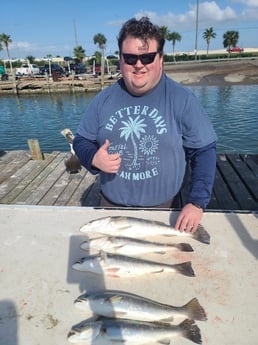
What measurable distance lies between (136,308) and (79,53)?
199 feet

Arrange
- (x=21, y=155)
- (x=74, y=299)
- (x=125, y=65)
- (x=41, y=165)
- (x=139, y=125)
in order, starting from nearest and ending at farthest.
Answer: (x=74, y=299)
(x=125, y=65)
(x=139, y=125)
(x=41, y=165)
(x=21, y=155)

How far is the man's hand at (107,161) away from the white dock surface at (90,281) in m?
0.45

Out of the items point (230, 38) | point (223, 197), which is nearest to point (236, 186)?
point (223, 197)

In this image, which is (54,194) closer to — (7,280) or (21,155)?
(21,155)

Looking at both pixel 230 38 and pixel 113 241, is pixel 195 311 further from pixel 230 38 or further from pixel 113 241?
pixel 230 38

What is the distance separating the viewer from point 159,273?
1681mm

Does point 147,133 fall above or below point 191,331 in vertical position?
above

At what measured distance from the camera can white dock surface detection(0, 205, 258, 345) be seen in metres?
1.36

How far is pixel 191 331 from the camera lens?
1.33 meters

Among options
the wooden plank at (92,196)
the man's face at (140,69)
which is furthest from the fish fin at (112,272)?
the wooden plank at (92,196)

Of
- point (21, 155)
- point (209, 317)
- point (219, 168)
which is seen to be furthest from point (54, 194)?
point (209, 317)

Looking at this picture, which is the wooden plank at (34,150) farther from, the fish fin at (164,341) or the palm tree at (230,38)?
the palm tree at (230,38)

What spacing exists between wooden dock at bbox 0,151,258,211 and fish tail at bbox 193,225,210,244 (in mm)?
Result: 2624

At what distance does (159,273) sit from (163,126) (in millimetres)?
1069
